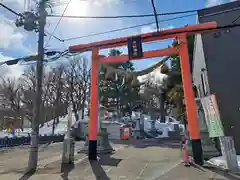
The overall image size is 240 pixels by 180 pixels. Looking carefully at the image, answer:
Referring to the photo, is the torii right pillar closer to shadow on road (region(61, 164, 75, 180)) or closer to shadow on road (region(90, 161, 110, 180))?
shadow on road (region(90, 161, 110, 180))

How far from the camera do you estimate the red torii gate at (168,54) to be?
29.5 ft

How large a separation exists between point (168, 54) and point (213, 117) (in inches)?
130

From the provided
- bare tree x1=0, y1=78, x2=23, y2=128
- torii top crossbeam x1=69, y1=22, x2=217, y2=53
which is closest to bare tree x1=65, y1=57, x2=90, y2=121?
bare tree x1=0, y1=78, x2=23, y2=128

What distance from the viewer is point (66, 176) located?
732 centimetres

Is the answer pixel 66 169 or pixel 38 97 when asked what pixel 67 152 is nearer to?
pixel 66 169

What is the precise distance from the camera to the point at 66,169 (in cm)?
825

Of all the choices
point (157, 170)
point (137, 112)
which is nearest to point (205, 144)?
point (157, 170)

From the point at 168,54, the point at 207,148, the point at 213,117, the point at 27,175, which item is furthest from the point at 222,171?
the point at 27,175

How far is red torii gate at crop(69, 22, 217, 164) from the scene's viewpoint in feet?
29.5

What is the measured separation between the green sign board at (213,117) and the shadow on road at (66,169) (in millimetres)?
Answer: 5503

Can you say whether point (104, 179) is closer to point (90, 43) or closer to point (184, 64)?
point (184, 64)

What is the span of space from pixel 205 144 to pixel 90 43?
7.32 m

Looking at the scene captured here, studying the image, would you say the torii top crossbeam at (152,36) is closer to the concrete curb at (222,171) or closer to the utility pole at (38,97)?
the utility pole at (38,97)

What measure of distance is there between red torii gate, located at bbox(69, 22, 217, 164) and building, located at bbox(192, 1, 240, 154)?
2.35 metres
